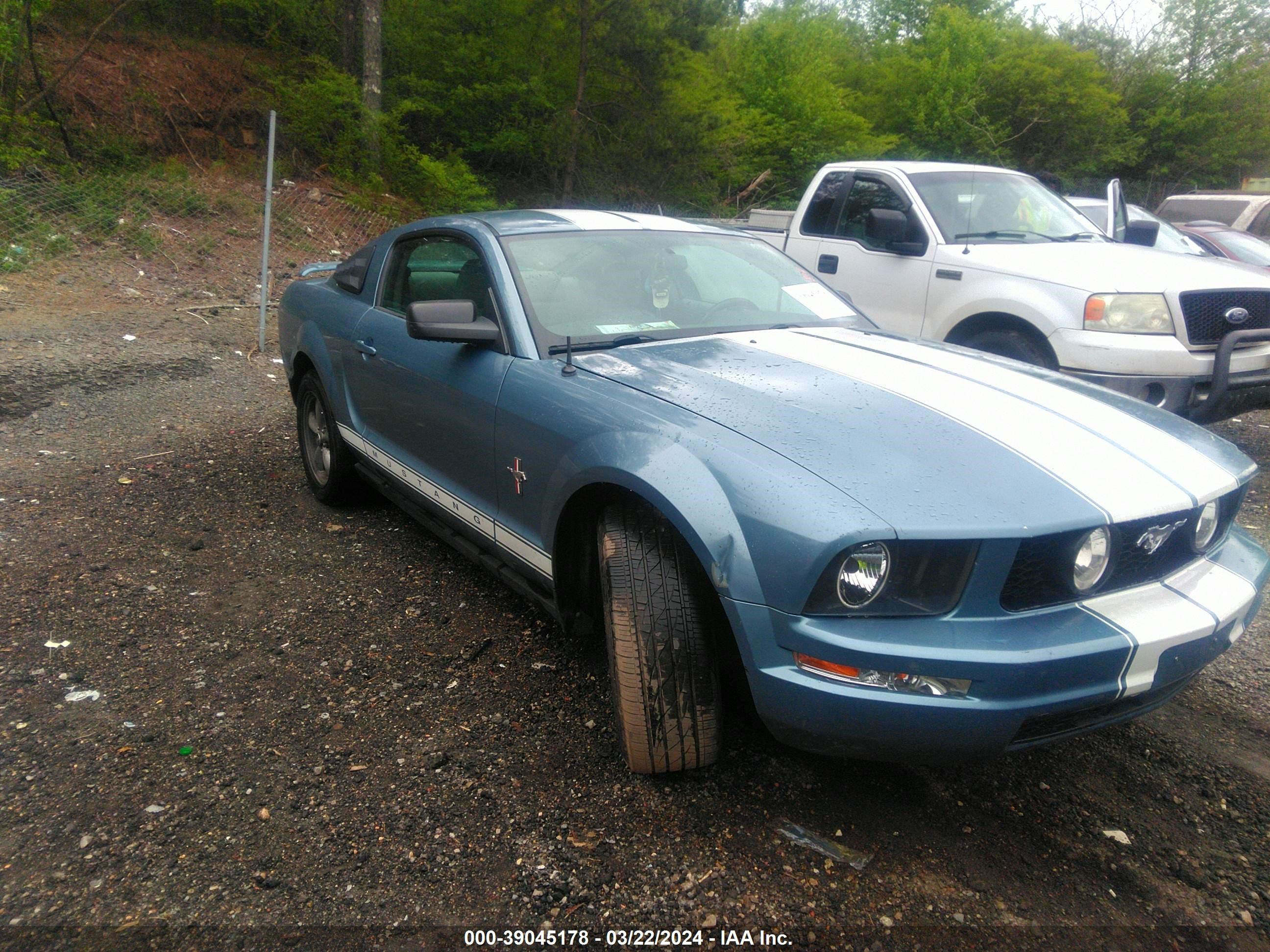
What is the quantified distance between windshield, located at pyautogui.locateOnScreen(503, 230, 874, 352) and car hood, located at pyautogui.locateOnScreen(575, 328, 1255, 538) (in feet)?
0.58

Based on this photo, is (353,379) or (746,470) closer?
(746,470)

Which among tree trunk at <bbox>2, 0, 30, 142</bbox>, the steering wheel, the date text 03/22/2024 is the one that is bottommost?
the date text 03/22/2024

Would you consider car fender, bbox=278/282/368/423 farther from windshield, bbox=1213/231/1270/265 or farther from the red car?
windshield, bbox=1213/231/1270/265

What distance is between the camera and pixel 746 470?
2197 millimetres

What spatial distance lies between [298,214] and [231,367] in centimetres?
644

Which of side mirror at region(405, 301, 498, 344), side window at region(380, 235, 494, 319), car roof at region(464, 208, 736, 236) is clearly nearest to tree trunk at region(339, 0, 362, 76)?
side window at region(380, 235, 494, 319)

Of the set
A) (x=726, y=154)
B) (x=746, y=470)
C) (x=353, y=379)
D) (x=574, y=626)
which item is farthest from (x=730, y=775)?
(x=726, y=154)

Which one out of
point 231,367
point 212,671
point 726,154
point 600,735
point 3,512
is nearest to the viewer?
point 600,735

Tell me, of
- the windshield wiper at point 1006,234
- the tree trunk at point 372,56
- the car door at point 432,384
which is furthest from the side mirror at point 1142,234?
the tree trunk at point 372,56

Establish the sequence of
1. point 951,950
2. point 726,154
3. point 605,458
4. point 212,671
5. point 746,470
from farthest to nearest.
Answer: point 726,154 < point 212,671 < point 605,458 < point 746,470 < point 951,950

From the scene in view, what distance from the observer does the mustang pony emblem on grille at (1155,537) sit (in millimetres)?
2197

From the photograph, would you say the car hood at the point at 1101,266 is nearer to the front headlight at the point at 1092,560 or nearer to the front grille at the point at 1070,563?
the front grille at the point at 1070,563

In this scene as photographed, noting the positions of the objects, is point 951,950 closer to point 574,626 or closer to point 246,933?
point 574,626

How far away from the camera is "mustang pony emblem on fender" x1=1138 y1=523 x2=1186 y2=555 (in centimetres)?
220
